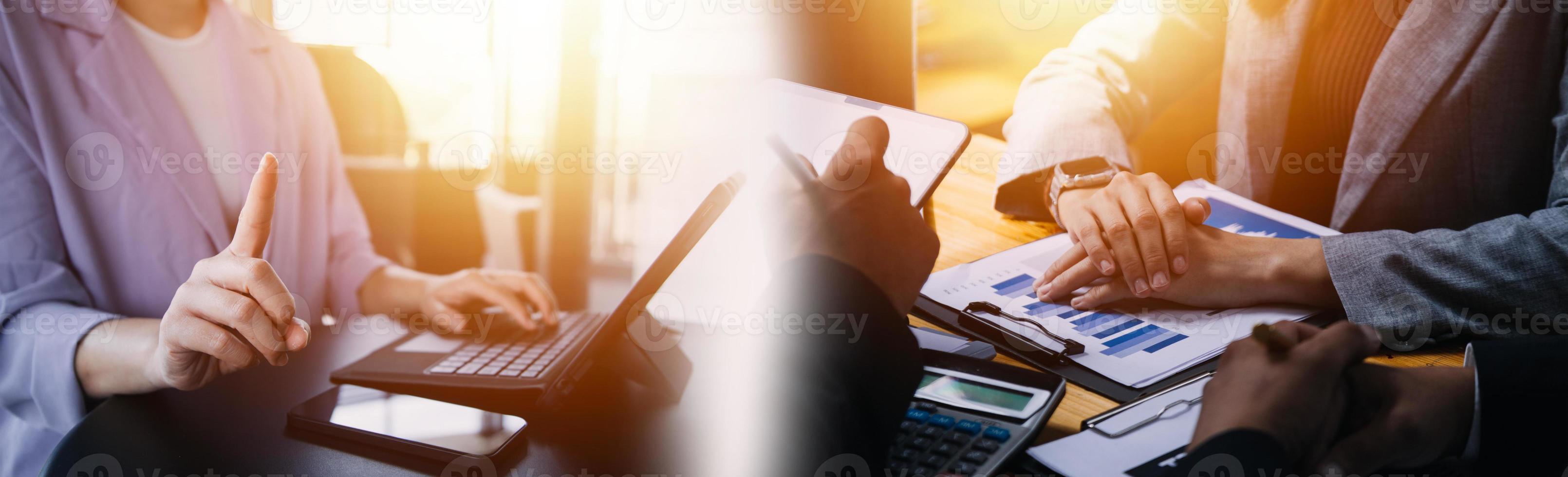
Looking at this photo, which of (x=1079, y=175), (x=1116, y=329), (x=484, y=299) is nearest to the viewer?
(x=1116, y=329)

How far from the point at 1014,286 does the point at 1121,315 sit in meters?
0.09

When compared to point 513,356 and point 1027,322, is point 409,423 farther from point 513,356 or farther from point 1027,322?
point 1027,322

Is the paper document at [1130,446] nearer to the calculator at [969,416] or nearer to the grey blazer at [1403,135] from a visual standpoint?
the calculator at [969,416]

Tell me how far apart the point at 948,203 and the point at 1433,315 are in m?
0.48

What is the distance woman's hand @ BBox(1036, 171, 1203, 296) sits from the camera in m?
0.63

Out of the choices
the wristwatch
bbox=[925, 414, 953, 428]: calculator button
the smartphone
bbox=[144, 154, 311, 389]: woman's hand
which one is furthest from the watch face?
bbox=[144, 154, 311, 389]: woman's hand

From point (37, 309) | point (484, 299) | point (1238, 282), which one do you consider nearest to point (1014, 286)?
point (1238, 282)

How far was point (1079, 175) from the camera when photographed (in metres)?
0.82

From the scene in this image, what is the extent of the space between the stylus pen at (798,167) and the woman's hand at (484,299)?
366 mm

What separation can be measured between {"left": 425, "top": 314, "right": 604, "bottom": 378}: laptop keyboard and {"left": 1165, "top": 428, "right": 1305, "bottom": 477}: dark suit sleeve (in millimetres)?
432

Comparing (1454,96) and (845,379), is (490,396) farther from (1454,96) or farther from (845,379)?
(1454,96)

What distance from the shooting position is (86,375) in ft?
2.06

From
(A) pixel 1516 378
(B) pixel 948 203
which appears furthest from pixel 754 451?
(B) pixel 948 203

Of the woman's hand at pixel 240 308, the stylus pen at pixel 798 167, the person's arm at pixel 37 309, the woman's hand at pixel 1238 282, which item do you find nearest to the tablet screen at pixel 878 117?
the stylus pen at pixel 798 167
